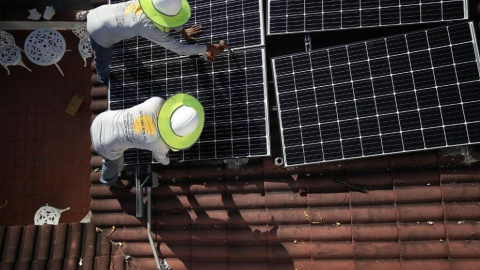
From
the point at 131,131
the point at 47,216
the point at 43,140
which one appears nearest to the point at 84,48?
the point at 43,140

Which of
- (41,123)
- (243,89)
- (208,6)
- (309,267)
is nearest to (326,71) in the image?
(243,89)

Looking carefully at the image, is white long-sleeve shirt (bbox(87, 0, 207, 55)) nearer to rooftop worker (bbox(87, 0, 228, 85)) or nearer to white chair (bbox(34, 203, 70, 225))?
rooftop worker (bbox(87, 0, 228, 85))

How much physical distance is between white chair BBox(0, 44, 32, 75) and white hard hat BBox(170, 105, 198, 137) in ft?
26.5

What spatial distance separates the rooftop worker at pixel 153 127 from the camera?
22.7ft

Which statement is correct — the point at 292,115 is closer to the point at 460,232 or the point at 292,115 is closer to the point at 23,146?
the point at 460,232

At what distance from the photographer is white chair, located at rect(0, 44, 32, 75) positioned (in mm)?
12430

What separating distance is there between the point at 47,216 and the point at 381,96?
9.63m

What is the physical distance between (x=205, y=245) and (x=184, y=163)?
1.73 m

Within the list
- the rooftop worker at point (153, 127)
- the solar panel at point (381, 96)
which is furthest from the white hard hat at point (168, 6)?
the solar panel at point (381, 96)

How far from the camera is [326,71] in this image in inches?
310

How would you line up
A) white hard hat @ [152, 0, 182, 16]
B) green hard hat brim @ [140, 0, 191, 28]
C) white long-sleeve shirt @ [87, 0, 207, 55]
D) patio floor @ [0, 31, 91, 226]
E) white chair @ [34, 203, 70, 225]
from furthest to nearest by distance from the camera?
patio floor @ [0, 31, 91, 226], white chair @ [34, 203, 70, 225], white long-sleeve shirt @ [87, 0, 207, 55], green hard hat brim @ [140, 0, 191, 28], white hard hat @ [152, 0, 182, 16]

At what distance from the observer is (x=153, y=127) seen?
23.6 feet

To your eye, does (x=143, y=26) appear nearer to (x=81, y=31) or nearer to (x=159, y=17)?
(x=159, y=17)

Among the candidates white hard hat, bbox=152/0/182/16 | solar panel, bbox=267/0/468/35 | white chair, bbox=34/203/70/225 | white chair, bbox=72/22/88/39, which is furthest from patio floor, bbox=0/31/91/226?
solar panel, bbox=267/0/468/35
